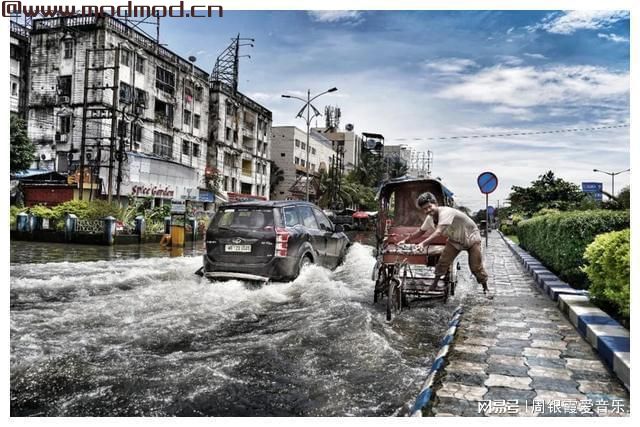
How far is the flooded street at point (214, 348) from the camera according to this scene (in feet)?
11.5

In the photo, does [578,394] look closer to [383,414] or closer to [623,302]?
[383,414]

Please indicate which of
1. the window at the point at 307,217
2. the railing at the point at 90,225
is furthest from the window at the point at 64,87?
the window at the point at 307,217

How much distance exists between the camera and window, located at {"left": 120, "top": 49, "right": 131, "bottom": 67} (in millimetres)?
31141

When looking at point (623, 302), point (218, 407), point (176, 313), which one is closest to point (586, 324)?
point (623, 302)

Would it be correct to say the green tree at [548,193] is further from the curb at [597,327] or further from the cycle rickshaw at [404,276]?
the curb at [597,327]

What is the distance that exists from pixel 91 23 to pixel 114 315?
89.3ft

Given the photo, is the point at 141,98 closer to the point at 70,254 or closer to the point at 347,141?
the point at 70,254

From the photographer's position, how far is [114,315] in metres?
5.96

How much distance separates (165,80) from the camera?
35.9m

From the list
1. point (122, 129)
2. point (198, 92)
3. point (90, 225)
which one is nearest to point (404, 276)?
point (90, 225)

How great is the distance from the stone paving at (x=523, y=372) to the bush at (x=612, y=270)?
0.48 metres

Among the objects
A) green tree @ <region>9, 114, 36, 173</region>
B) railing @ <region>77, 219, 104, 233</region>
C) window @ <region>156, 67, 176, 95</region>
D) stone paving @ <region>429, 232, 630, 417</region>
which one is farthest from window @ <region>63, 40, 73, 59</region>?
stone paving @ <region>429, 232, 630, 417</region>

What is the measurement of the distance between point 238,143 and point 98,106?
17207 millimetres

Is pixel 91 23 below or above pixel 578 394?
above
